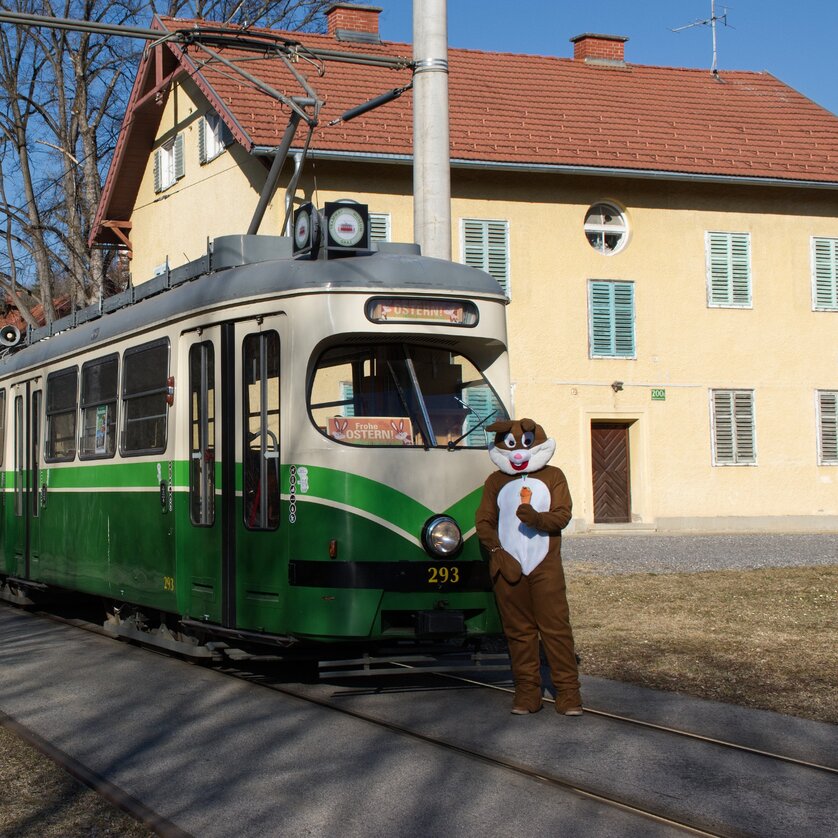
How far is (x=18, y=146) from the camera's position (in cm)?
3459

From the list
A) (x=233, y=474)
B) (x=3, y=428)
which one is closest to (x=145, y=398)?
(x=233, y=474)

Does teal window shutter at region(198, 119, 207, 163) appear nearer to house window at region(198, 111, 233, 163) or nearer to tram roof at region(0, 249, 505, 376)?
house window at region(198, 111, 233, 163)

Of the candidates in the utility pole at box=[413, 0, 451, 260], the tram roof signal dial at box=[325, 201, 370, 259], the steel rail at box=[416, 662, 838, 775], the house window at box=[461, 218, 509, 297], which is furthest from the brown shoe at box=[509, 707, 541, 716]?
the house window at box=[461, 218, 509, 297]

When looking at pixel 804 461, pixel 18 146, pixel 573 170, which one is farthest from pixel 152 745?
pixel 18 146

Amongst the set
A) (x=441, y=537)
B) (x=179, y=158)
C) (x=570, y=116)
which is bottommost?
(x=441, y=537)

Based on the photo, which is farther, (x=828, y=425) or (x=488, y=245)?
(x=828, y=425)

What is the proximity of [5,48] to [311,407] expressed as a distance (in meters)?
27.4

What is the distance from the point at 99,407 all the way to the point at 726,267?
64.5ft

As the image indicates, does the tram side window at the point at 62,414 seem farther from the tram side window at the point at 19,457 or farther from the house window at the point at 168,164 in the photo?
the house window at the point at 168,164

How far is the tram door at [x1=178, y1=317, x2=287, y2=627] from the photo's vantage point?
31.9 ft

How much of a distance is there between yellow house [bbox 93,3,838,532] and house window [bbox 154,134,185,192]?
886 millimetres

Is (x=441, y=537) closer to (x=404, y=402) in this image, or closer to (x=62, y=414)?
(x=404, y=402)

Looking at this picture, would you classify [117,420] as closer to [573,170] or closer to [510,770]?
[510,770]

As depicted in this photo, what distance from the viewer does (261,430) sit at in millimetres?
9852
